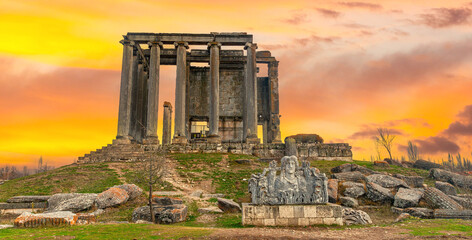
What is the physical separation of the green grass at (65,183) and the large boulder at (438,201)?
17690 millimetres

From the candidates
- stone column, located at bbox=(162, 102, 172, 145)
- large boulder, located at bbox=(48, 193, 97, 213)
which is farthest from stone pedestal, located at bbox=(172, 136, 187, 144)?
large boulder, located at bbox=(48, 193, 97, 213)

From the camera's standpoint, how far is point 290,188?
1207 centimetres

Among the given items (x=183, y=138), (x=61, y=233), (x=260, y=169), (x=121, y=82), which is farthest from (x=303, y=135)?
(x=61, y=233)

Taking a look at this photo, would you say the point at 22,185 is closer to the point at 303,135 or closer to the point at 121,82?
the point at 121,82

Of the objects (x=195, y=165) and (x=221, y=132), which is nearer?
(x=195, y=165)

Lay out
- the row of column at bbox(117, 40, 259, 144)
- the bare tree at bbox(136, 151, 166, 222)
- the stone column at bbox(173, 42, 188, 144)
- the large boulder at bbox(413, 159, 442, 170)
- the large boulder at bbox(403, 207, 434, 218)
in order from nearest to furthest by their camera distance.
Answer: the bare tree at bbox(136, 151, 166, 222)
the large boulder at bbox(403, 207, 434, 218)
the large boulder at bbox(413, 159, 442, 170)
the stone column at bbox(173, 42, 188, 144)
the row of column at bbox(117, 40, 259, 144)

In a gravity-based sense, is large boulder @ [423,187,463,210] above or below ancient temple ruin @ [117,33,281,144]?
below

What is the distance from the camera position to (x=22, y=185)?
20266mm

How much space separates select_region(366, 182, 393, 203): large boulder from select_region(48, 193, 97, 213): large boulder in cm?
1447

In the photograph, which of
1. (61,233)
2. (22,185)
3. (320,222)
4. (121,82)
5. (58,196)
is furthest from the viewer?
(121,82)

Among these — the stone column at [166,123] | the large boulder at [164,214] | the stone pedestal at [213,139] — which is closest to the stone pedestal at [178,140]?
the stone column at [166,123]

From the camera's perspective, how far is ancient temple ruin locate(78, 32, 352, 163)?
99.5 feet

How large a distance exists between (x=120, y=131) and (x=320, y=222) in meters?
26.1

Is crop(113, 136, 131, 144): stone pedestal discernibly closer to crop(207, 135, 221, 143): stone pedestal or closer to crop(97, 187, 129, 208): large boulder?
crop(207, 135, 221, 143): stone pedestal
